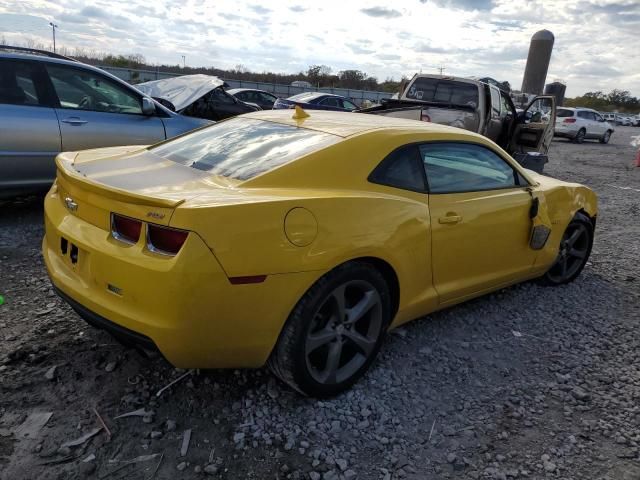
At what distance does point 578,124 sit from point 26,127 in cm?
2441

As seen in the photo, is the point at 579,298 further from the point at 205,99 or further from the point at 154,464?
the point at 205,99

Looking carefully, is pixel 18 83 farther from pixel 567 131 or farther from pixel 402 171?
pixel 567 131

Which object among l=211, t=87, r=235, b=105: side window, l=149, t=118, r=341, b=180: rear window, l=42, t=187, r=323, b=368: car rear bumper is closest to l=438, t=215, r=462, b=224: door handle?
l=149, t=118, r=341, b=180: rear window

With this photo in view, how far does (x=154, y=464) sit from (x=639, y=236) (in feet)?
21.8

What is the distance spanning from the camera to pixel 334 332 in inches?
102

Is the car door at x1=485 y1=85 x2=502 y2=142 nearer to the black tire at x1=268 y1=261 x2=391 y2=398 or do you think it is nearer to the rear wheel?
the black tire at x1=268 y1=261 x2=391 y2=398

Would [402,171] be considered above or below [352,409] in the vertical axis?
above

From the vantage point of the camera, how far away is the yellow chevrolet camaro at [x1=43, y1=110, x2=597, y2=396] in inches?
83.2

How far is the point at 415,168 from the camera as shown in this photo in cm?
302

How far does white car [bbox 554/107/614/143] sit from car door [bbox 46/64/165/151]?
2235 cm

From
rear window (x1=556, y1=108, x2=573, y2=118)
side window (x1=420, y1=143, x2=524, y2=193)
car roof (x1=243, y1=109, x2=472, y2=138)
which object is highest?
rear window (x1=556, y1=108, x2=573, y2=118)

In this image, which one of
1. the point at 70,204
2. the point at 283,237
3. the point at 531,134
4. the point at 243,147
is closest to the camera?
the point at 283,237

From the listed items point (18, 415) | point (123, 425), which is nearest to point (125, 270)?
point (123, 425)

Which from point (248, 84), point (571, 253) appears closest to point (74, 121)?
point (571, 253)
